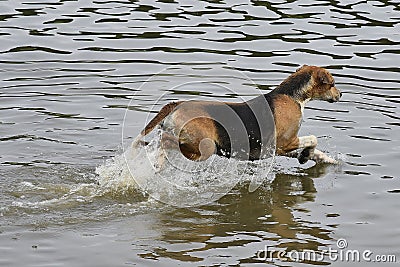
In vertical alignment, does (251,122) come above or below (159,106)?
above

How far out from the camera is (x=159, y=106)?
11.8 meters

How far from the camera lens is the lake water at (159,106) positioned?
305 inches

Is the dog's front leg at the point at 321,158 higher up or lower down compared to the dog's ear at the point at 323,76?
lower down

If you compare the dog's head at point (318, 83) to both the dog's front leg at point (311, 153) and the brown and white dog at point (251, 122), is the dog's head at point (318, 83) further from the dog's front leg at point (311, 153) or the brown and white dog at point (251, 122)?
the dog's front leg at point (311, 153)

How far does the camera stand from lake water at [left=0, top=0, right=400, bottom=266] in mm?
7750

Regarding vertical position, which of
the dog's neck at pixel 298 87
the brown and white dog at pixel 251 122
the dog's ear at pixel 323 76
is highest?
the dog's ear at pixel 323 76

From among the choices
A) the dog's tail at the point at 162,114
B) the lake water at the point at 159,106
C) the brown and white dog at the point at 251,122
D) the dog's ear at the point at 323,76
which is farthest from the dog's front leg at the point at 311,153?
the dog's tail at the point at 162,114

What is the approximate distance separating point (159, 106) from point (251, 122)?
3.01 meters

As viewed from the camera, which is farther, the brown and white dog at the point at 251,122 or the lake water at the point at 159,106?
the brown and white dog at the point at 251,122

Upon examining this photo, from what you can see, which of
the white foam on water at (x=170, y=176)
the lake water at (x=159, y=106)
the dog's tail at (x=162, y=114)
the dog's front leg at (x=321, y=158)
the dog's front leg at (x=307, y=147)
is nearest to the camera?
the lake water at (x=159, y=106)

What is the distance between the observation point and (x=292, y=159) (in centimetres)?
1022

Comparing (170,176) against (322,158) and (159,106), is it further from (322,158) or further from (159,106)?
(159,106)

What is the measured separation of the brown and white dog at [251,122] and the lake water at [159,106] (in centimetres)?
40

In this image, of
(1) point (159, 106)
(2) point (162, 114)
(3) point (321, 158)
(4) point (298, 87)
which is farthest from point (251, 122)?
(1) point (159, 106)
